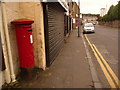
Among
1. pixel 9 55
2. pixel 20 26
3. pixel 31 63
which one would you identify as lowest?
pixel 31 63

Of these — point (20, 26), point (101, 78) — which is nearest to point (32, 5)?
point (20, 26)

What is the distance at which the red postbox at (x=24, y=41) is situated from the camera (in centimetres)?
379

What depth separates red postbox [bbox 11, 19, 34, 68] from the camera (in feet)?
12.4

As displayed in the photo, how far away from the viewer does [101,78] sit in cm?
425

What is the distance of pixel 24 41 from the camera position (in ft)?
12.7

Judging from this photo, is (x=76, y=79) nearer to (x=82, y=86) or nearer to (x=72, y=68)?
(x=82, y=86)

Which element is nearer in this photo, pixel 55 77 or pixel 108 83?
pixel 108 83

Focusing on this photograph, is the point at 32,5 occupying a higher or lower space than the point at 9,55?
higher

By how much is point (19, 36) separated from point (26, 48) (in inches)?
16.7

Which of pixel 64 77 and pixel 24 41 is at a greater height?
pixel 24 41

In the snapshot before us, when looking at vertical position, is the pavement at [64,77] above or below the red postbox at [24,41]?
below

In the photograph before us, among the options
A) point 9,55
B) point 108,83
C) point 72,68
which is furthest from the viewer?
point 72,68

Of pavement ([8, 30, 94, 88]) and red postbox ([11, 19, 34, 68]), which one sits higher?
red postbox ([11, 19, 34, 68])

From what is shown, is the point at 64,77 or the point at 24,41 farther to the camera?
the point at 64,77
